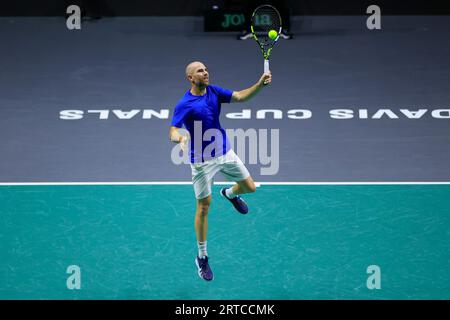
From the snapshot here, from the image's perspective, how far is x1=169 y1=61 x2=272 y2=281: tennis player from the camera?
10.8m

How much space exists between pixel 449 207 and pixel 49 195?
17.6 ft

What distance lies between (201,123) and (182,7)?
12.5 metres

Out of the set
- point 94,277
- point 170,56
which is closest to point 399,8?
point 170,56

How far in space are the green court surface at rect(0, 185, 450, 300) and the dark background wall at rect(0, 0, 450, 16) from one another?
9751mm

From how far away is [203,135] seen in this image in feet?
35.5

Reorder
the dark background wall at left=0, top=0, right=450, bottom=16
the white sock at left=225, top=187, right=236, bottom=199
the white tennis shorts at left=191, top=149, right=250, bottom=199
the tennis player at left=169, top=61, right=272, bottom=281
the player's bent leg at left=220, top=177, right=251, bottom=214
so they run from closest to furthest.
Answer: the tennis player at left=169, top=61, right=272, bottom=281
the white tennis shorts at left=191, top=149, right=250, bottom=199
the player's bent leg at left=220, top=177, right=251, bottom=214
the white sock at left=225, top=187, right=236, bottom=199
the dark background wall at left=0, top=0, right=450, bottom=16

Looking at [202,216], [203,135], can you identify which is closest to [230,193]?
[202,216]

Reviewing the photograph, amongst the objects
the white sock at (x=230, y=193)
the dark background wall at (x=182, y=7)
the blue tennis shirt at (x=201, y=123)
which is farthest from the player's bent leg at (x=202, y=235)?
the dark background wall at (x=182, y=7)

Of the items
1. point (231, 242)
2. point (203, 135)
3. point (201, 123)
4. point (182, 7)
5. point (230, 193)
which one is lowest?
point (231, 242)

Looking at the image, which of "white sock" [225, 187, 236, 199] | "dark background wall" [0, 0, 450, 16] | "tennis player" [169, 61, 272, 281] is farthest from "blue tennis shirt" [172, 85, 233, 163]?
"dark background wall" [0, 0, 450, 16]

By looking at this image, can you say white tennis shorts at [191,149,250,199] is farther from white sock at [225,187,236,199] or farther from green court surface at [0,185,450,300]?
white sock at [225,187,236,199]

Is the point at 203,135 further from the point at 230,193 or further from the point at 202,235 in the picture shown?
the point at 230,193

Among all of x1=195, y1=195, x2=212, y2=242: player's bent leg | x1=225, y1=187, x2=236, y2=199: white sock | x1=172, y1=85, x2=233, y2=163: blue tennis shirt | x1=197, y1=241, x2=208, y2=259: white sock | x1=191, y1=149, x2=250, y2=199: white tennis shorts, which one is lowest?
x1=197, y1=241, x2=208, y2=259: white sock

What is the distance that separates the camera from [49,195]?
1358 centimetres
